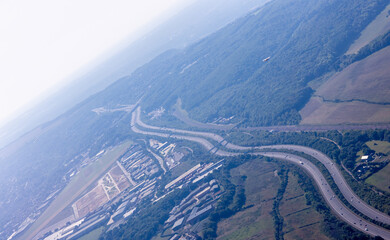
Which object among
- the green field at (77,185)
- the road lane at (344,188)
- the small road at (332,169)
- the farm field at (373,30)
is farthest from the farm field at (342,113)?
the green field at (77,185)

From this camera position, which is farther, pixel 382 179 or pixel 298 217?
pixel 298 217

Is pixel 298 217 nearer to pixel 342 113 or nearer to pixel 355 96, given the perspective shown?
pixel 342 113

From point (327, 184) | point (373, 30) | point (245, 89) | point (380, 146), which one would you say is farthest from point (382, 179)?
point (373, 30)

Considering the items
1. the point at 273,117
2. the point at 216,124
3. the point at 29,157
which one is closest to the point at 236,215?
the point at 273,117

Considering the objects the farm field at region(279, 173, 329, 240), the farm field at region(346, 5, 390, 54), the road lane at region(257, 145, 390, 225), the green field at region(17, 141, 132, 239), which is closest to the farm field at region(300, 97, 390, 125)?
the road lane at region(257, 145, 390, 225)

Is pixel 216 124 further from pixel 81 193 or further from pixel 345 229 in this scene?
pixel 345 229

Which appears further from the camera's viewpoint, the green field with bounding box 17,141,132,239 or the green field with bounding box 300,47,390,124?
the green field with bounding box 17,141,132,239

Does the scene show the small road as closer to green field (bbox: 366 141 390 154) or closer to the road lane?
the road lane

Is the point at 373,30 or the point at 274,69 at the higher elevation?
the point at 274,69
